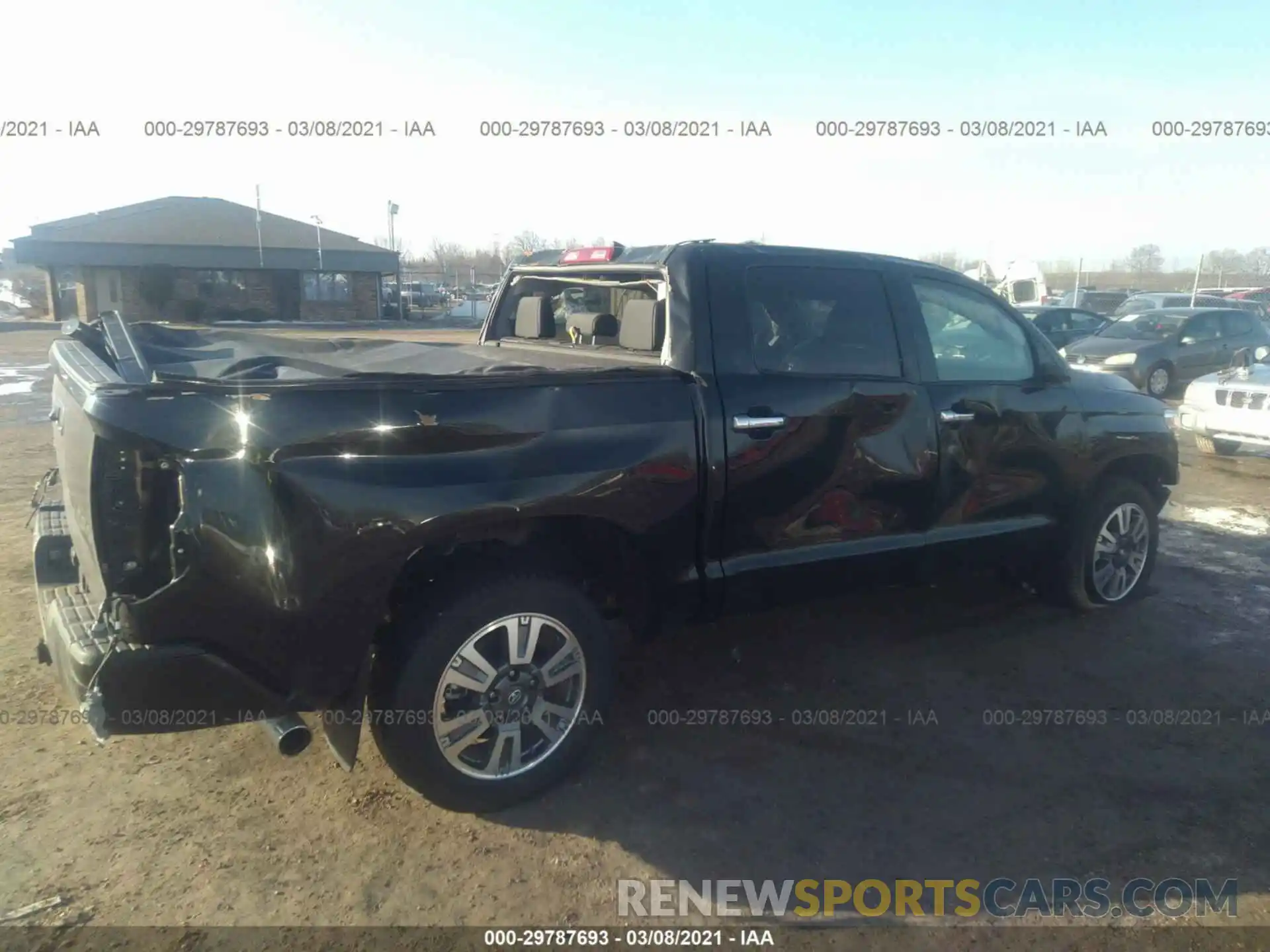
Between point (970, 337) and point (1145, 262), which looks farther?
point (1145, 262)

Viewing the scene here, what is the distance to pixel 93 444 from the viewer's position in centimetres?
265

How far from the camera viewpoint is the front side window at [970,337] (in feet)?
14.6

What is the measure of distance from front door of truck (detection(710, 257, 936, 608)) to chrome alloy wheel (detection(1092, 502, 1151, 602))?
156cm

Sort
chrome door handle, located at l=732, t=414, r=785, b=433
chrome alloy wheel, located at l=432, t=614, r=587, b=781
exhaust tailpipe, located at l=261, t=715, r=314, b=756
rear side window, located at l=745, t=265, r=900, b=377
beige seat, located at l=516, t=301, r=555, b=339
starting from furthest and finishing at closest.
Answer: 1. beige seat, located at l=516, t=301, r=555, b=339
2. rear side window, located at l=745, t=265, r=900, b=377
3. chrome door handle, located at l=732, t=414, r=785, b=433
4. chrome alloy wheel, located at l=432, t=614, r=587, b=781
5. exhaust tailpipe, located at l=261, t=715, r=314, b=756

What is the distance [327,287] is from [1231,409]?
111ft

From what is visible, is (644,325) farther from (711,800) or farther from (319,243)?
(319,243)

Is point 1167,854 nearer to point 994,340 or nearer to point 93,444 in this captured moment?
point 994,340

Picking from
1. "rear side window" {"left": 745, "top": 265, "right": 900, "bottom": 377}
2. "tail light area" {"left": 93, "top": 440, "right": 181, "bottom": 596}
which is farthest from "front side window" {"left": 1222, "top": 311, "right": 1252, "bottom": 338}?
"tail light area" {"left": 93, "top": 440, "right": 181, "bottom": 596}

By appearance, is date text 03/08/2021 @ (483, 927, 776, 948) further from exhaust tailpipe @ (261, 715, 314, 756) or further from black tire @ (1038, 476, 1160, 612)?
black tire @ (1038, 476, 1160, 612)

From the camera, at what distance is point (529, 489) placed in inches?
121

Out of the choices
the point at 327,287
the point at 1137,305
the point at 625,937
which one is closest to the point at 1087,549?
the point at 625,937

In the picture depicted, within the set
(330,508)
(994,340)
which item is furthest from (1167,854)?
(330,508)

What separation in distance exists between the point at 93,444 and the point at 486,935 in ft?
5.97

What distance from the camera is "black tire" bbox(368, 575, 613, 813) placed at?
119 inches
